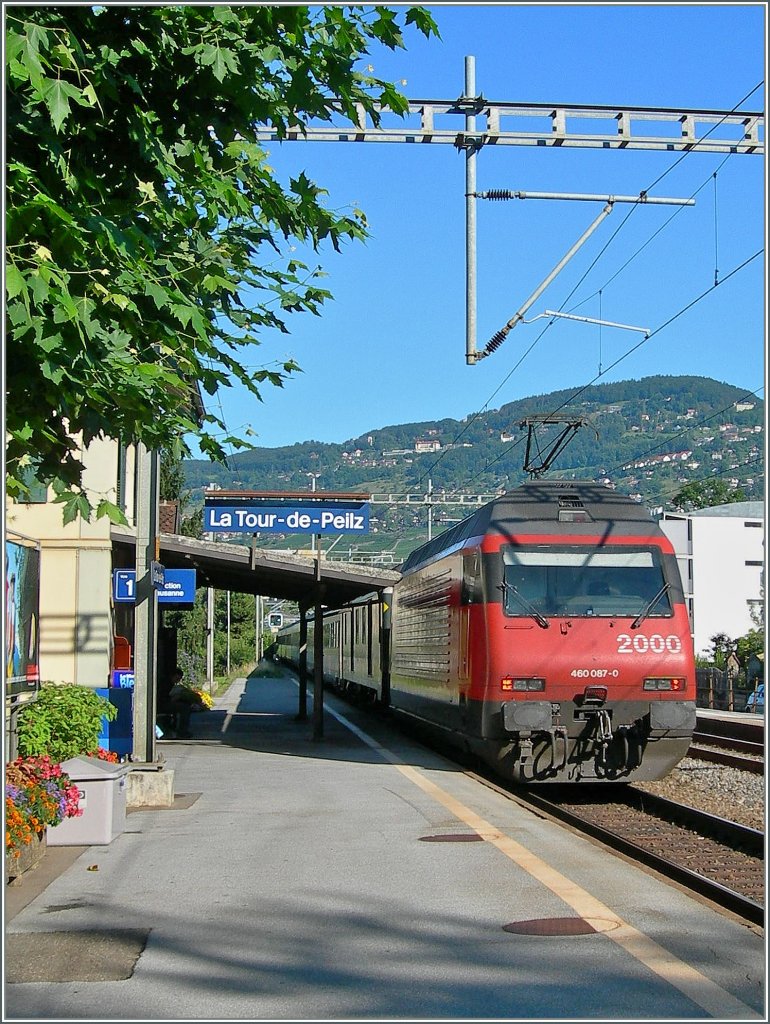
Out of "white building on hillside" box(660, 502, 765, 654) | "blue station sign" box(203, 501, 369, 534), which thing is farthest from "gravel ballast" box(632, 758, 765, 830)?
"white building on hillside" box(660, 502, 765, 654)

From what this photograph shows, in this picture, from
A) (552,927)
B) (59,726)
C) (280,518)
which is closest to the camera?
(552,927)

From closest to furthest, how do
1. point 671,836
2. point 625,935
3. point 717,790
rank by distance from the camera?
point 625,935 < point 671,836 < point 717,790

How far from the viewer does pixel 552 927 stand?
7320mm

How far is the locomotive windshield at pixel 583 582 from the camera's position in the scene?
14758mm

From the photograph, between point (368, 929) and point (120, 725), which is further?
point (120, 725)

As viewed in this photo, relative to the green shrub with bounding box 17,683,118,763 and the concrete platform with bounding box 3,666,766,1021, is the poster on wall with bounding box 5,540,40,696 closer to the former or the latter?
the concrete platform with bounding box 3,666,766,1021

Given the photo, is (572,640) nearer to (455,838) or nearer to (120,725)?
(455,838)

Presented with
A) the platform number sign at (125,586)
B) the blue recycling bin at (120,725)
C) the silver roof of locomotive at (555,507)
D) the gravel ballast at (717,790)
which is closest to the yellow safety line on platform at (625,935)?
the gravel ballast at (717,790)

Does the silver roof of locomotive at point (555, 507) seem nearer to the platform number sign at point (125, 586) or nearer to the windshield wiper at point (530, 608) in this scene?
the windshield wiper at point (530, 608)

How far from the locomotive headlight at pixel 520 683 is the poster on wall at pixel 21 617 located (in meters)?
5.22

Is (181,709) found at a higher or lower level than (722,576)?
lower

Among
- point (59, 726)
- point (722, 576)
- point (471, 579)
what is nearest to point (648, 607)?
point (471, 579)

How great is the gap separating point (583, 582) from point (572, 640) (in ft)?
2.43

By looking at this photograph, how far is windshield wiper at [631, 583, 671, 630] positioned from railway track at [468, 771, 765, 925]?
1911 mm
